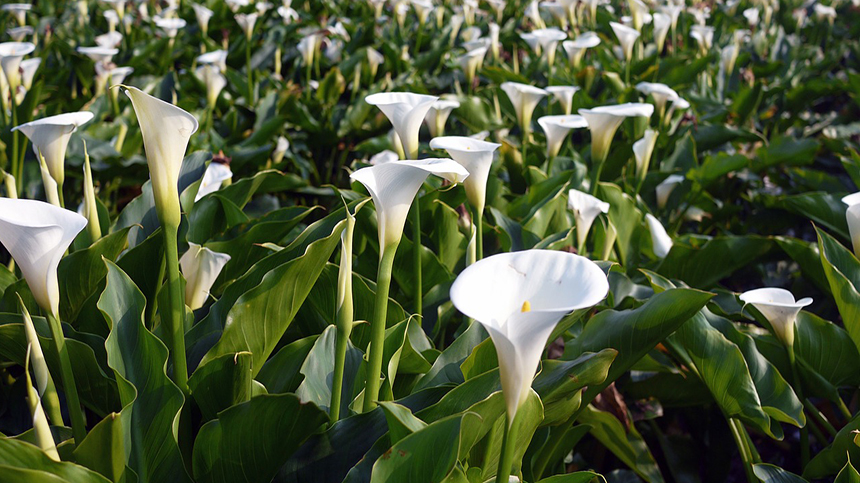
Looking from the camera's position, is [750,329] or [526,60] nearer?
[750,329]

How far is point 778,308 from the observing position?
1.27m

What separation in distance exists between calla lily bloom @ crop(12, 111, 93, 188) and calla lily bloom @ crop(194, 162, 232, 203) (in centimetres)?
38

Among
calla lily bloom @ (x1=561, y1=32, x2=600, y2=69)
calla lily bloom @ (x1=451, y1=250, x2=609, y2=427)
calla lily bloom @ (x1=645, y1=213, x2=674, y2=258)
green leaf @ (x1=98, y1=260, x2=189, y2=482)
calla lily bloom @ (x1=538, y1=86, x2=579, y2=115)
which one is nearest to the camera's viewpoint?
calla lily bloom @ (x1=451, y1=250, x2=609, y2=427)

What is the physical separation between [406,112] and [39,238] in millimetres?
633

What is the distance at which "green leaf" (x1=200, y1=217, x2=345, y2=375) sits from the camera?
1.01 metres

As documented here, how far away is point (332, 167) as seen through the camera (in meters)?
3.36

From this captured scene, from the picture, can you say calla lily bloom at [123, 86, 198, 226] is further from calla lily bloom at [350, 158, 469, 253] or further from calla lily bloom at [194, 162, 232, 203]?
calla lily bloom at [194, 162, 232, 203]

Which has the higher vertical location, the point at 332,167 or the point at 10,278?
the point at 10,278

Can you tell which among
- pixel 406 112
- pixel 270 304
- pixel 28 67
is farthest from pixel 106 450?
pixel 28 67

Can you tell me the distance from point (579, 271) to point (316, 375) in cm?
47

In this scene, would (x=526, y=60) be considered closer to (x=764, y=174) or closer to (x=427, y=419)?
(x=764, y=174)

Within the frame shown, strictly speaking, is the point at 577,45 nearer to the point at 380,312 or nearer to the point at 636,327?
the point at 636,327

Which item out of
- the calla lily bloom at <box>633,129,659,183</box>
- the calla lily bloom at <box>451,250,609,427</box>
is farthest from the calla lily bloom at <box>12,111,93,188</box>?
the calla lily bloom at <box>633,129,659,183</box>

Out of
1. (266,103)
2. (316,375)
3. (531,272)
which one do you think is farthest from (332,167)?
(531,272)
